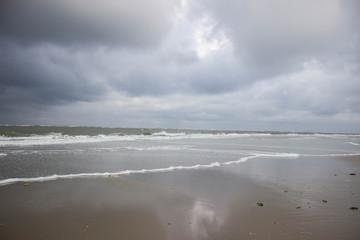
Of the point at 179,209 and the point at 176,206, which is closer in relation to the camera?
the point at 179,209

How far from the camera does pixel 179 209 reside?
17.6 ft

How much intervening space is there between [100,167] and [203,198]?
20.8 feet

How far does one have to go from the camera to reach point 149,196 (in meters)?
6.29

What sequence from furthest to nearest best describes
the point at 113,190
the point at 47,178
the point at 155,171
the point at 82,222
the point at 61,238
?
the point at 155,171 → the point at 47,178 → the point at 113,190 → the point at 82,222 → the point at 61,238

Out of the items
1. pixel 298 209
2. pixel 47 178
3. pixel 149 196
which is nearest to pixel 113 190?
pixel 149 196

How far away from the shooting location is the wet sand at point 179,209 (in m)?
4.21

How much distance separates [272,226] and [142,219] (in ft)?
9.65

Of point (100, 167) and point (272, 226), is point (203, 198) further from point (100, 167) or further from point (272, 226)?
point (100, 167)

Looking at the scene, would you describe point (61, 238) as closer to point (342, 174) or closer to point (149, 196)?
point (149, 196)

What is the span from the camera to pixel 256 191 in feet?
23.0

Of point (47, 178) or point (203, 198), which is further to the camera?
point (47, 178)


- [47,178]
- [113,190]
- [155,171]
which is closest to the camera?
Answer: [113,190]

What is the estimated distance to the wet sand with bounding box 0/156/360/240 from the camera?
421 cm

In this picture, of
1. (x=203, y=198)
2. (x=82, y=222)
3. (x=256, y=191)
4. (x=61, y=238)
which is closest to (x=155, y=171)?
(x=203, y=198)
